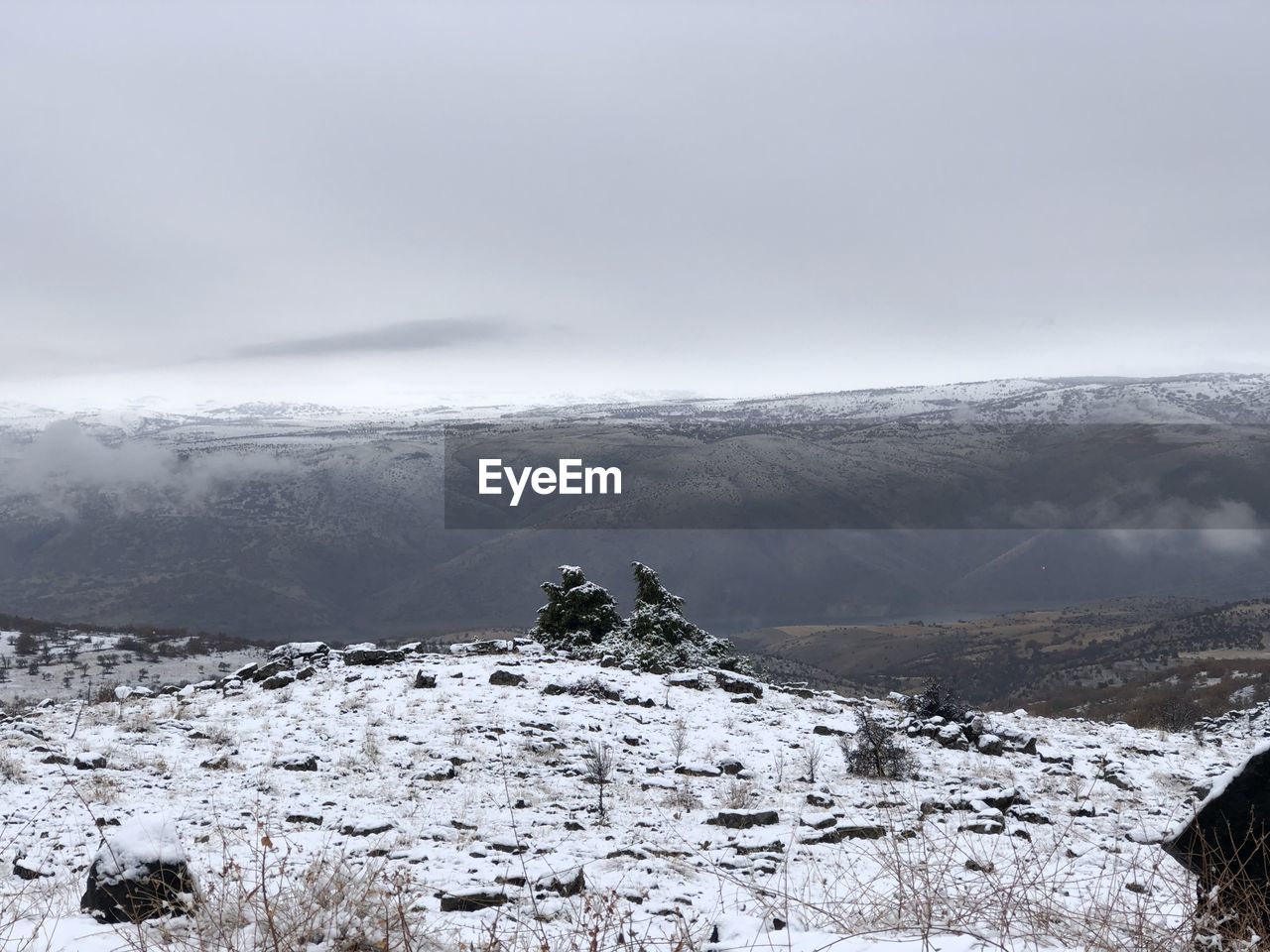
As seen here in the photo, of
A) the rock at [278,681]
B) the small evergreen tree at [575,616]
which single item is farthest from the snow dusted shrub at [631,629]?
the rock at [278,681]

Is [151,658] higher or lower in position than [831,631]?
higher

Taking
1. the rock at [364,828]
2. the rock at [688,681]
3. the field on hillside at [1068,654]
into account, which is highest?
the rock at [364,828]

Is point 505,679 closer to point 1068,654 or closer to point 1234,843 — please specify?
point 1234,843

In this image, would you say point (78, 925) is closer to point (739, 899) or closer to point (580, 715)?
point (739, 899)

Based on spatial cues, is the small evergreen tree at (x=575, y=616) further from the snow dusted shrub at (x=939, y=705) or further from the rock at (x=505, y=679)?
the snow dusted shrub at (x=939, y=705)

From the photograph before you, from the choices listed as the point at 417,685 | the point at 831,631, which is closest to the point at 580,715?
the point at 417,685

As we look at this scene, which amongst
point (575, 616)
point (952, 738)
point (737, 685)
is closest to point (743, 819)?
point (952, 738)
